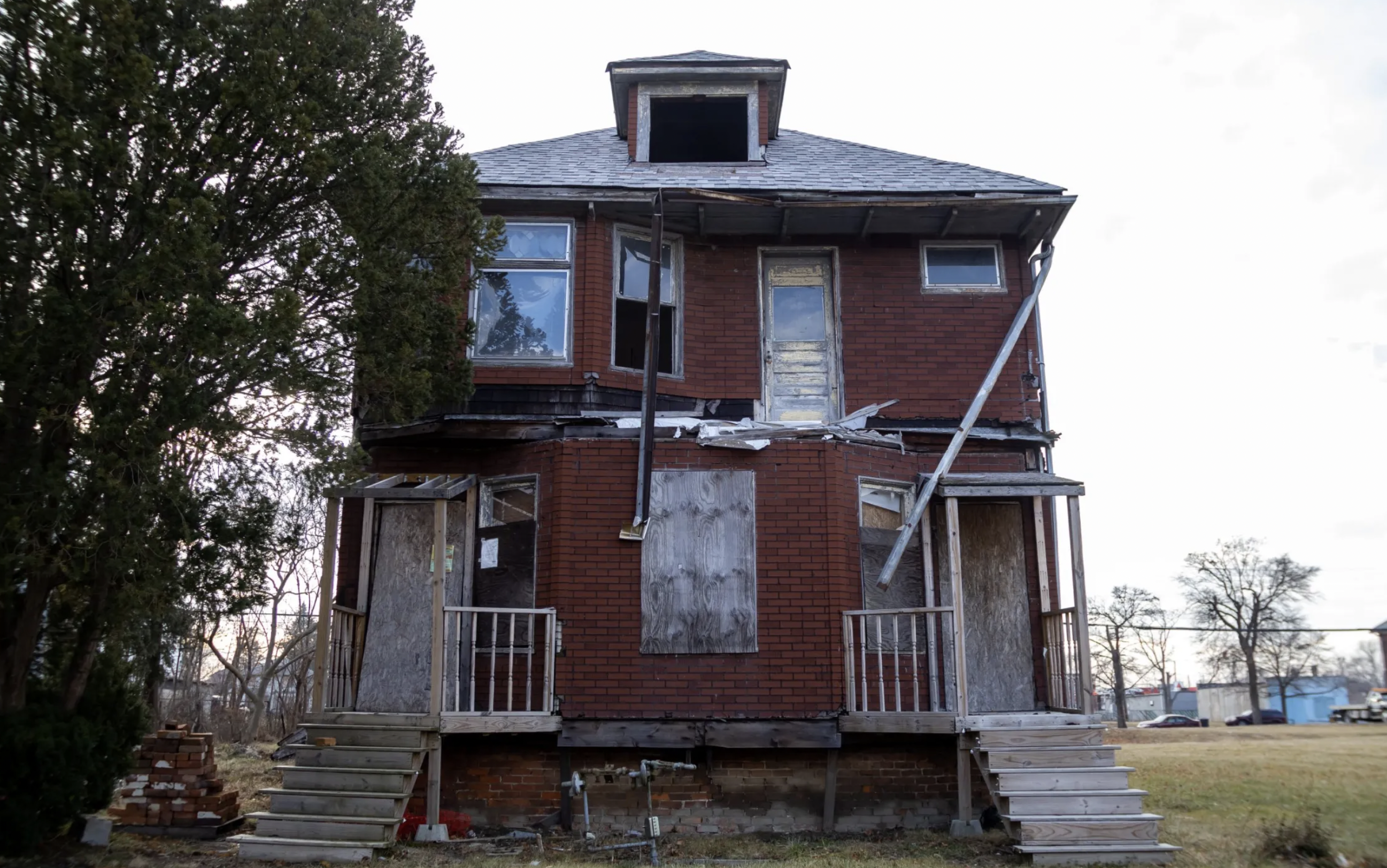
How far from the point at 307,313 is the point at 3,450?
2.53 metres

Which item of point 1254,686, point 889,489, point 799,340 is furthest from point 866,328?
point 1254,686

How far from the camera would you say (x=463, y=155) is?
414 inches

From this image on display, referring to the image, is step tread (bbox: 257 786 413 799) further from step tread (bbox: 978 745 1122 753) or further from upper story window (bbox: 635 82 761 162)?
upper story window (bbox: 635 82 761 162)

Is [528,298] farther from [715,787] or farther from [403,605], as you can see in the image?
[715,787]

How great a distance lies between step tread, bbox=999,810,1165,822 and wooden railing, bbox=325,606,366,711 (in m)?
6.58

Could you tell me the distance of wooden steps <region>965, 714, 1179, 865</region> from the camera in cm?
878

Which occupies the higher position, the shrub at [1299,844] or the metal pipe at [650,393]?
the metal pipe at [650,393]

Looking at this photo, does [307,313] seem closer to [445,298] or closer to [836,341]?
[445,298]

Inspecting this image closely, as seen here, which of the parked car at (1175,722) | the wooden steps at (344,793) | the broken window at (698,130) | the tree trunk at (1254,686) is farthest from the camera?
the parked car at (1175,722)

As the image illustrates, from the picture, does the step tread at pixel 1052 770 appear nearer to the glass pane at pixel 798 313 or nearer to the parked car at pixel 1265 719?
the glass pane at pixel 798 313

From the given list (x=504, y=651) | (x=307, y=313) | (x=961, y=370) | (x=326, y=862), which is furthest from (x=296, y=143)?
(x=961, y=370)

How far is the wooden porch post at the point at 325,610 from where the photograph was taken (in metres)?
10.3

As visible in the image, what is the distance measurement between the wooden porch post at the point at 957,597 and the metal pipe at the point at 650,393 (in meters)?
3.05

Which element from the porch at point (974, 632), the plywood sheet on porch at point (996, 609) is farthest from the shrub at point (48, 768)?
the plywood sheet on porch at point (996, 609)
